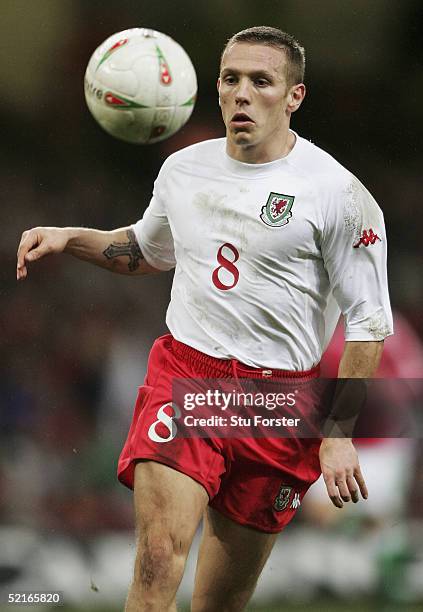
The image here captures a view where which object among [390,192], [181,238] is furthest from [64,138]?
[181,238]

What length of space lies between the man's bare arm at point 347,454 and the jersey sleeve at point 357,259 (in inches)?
1.7

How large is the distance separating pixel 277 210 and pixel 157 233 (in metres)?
0.58

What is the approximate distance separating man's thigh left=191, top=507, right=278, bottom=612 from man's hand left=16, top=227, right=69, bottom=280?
1035 mm

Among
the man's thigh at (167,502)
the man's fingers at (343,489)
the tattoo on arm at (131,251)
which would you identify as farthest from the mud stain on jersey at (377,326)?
the tattoo on arm at (131,251)

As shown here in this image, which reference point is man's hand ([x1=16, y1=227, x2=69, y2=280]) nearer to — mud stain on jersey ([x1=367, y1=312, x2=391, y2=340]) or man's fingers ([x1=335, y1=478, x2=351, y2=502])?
mud stain on jersey ([x1=367, y1=312, x2=391, y2=340])

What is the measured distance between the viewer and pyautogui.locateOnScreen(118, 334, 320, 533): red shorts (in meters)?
3.37

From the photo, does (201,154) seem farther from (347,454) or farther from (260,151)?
(347,454)

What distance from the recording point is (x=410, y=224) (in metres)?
7.44

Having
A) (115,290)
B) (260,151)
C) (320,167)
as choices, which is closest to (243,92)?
(260,151)

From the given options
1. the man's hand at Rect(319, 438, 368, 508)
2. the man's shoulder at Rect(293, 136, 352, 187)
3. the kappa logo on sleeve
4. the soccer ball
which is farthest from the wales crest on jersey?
the man's hand at Rect(319, 438, 368, 508)

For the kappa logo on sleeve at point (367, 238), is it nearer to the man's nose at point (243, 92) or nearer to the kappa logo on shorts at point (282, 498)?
the man's nose at point (243, 92)

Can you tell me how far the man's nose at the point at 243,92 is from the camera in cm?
352

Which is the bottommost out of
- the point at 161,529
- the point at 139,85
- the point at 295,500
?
the point at 295,500

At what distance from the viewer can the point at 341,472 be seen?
11.0 ft
